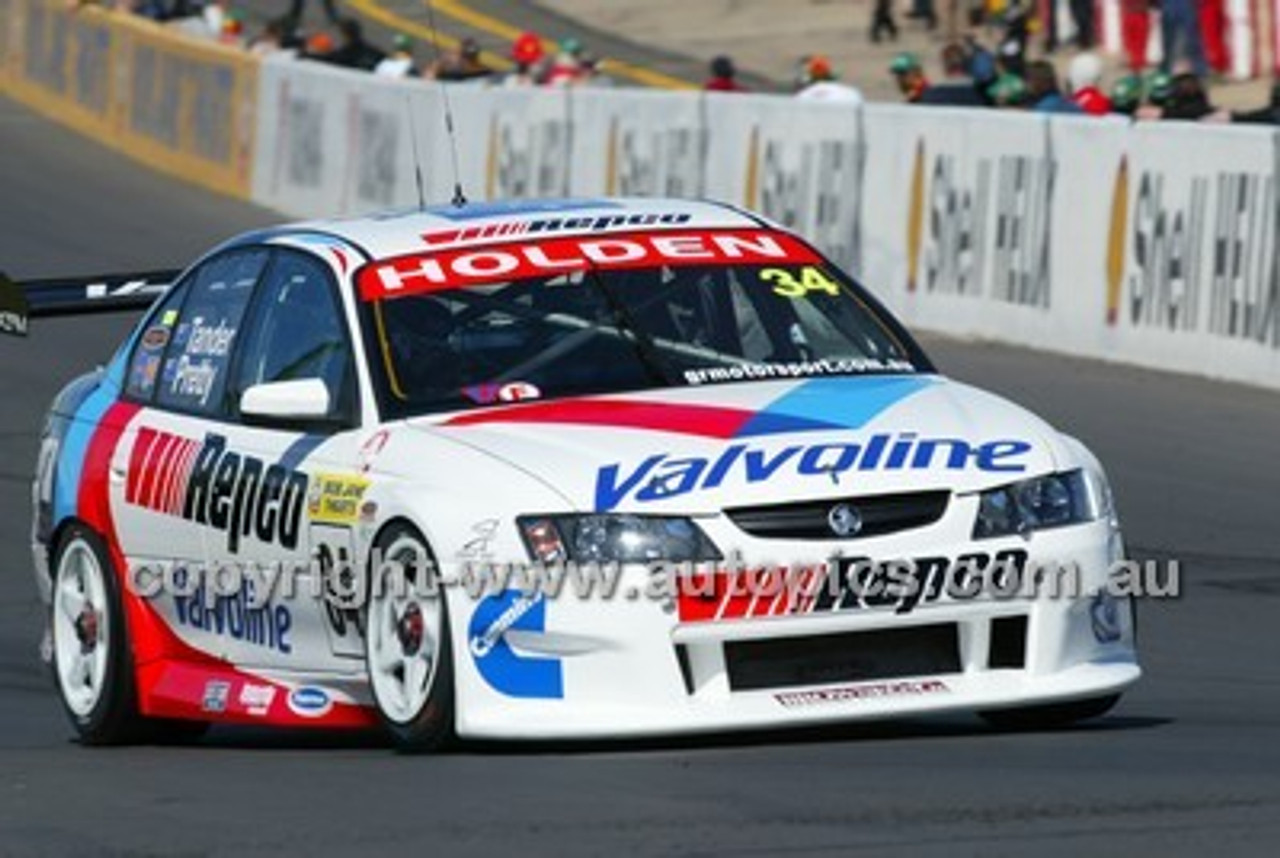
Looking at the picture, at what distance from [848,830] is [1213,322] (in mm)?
12916

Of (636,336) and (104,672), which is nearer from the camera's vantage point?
(636,336)


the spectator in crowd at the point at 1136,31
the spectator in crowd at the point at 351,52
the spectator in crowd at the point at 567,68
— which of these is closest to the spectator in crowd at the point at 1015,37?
the spectator in crowd at the point at 1136,31

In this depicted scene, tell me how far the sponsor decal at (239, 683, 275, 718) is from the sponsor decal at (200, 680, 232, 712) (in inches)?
2.8

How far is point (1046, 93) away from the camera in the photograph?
22.6 m

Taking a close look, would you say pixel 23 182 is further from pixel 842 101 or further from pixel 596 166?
Answer: pixel 842 101

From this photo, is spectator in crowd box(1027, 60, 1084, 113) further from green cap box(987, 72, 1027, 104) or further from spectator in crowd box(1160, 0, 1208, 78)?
spectator in crowd box(1160, 0, 1208, 78)

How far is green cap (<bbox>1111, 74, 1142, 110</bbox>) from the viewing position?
2305cm

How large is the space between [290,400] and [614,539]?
117 centimetres

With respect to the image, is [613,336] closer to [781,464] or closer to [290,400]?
[290,400]

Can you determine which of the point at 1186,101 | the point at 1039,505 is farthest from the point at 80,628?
the point at 1186,101

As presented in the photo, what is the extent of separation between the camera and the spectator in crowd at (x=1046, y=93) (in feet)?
73.2

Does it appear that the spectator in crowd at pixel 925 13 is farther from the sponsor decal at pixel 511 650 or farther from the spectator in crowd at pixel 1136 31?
the sponsor decal at pixel 511 650

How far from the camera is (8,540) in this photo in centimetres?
1566

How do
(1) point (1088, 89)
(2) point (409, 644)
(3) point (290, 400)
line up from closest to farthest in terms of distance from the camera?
1. (2) point (409, 644)
2. (3) point (290, 400)
3. (1) point (1088, 89)
